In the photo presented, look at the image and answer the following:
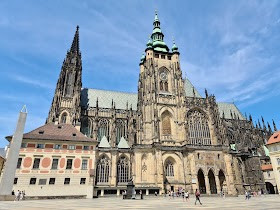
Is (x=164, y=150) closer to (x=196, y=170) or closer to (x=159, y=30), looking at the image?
(x=196, y=170)

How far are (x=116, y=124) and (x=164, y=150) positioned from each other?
13042 mm

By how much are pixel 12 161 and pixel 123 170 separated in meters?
23.4

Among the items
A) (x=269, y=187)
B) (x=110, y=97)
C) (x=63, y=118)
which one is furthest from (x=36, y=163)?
(x=269, y=187)

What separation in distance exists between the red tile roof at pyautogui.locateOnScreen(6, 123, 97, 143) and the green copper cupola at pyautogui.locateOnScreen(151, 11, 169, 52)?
28345 mm

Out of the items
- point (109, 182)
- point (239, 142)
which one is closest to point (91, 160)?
point (109, 182)

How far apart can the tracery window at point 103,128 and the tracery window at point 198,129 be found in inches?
691

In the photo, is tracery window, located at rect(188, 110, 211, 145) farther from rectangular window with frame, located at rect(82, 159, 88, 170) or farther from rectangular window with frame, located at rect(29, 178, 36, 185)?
rectangular window with frame, located at rect(29, 178, 36, 185)

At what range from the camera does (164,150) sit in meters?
39.2

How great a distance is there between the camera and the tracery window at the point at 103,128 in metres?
45.4

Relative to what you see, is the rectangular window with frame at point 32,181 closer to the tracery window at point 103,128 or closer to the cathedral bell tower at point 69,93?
the cathedral bell tower at point 69,93

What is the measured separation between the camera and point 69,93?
46.0m

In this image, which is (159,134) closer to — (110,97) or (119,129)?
(119,129)

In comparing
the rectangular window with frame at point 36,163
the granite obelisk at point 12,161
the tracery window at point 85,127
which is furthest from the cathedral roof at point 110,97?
the granite obelisk at point 12,161

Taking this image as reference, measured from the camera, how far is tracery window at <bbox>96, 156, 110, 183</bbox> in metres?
38.4
